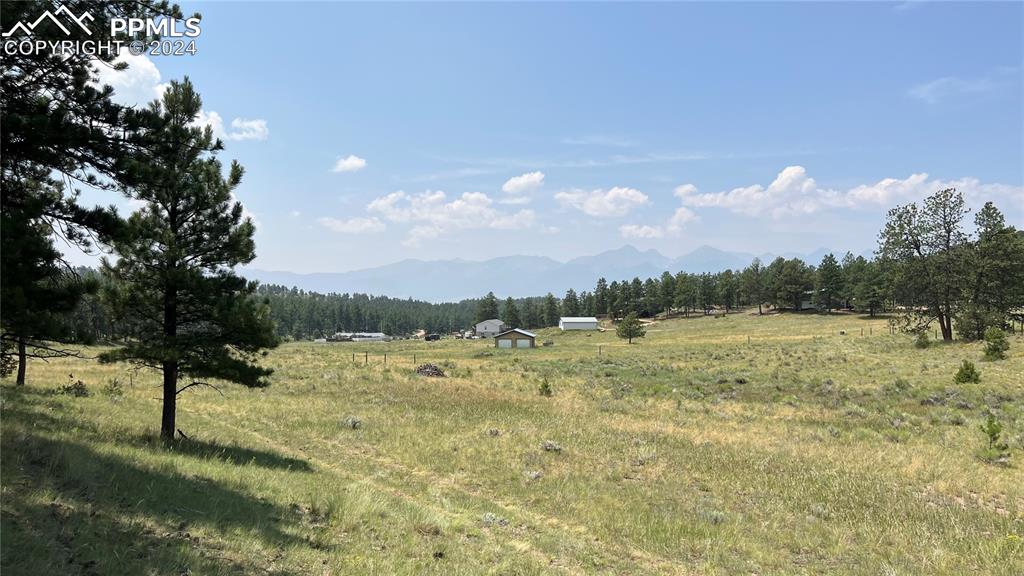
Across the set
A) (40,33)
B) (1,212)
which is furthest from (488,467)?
(40,33)

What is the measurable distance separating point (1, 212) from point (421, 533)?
7.86 metres

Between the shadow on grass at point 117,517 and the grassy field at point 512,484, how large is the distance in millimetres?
36

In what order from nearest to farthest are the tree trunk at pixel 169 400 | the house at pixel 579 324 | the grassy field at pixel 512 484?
the grassy field at pixel 512 484 < the tree trunk at pixel 169 400 < the house at pixel 579 324

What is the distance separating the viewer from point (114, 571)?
523cm

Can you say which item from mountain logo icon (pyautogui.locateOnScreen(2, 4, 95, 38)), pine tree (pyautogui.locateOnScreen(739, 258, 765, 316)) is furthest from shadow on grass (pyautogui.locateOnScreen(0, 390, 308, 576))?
pine tree (pyautogui.locateOnScreen(739, 258, 765, 316))

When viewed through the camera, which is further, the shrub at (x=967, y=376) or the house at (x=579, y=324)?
the house at (x=579, y=324)

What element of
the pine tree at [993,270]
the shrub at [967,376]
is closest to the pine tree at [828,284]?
the pine tree at [993,270]

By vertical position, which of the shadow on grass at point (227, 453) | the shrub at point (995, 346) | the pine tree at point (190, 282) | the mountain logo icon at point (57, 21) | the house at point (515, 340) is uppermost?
the mountain logo icon at point (57, 21)

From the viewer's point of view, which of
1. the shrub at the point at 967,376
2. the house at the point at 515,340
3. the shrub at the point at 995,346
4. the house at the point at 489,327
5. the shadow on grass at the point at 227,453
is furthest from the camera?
the house at the point at 489,327

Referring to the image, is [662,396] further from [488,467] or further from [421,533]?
[421,533]

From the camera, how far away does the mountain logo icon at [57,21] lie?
769 cm

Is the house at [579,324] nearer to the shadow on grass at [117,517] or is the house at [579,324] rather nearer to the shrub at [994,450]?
the shrub at [994,450]

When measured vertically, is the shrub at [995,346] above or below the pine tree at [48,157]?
below

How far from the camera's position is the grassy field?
23.0 feet
